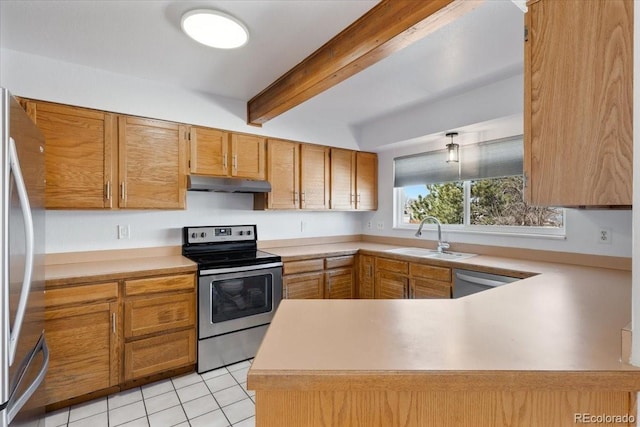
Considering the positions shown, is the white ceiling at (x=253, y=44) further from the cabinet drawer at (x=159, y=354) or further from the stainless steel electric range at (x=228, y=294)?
the cabinet drawer at (x=159, y=354)

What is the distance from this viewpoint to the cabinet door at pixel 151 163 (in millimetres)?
2387

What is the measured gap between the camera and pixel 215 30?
1708mm

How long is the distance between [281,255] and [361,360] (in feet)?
7.22

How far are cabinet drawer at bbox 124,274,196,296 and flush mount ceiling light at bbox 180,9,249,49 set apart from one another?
1.63 meters

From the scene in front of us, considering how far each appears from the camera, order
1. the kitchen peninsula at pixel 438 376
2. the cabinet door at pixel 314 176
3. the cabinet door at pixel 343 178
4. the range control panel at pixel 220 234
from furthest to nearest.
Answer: the cabinet door at pixel 343 178
the cabinet door at pixel 314 176
the range control panel at pixel 220 234
the kitchen peninsula at pixel 438 376

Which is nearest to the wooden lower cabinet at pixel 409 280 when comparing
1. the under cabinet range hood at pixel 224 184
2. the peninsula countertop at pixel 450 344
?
the peninsula countertop at pixel 450 344

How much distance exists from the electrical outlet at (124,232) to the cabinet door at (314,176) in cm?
162

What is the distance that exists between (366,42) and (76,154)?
6.93ft

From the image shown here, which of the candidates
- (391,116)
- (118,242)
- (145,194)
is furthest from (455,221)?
(118,242)

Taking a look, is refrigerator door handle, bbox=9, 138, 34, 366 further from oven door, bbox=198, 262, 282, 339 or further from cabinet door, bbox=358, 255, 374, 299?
cabinet door, bbox=358, 255, 374, 299

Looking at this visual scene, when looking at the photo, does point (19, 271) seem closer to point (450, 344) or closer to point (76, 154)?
point (76, 154)

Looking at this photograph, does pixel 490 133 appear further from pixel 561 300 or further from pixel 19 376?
pixel 19 376

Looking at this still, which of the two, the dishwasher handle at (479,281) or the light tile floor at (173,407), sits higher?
the dishwasher handle at (479,281)

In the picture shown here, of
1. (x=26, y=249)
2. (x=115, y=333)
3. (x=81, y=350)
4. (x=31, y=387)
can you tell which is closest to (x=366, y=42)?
→ (x=26, y=249)
